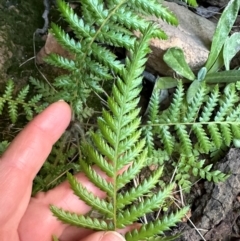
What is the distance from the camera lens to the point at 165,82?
8.53ft

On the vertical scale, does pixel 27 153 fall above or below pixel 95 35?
below

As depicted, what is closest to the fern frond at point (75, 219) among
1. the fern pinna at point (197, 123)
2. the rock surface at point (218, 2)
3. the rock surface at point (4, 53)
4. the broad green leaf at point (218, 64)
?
the fern pinna at point (197, 123)

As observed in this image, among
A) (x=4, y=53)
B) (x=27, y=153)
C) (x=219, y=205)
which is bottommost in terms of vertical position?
(x=219, y=205)

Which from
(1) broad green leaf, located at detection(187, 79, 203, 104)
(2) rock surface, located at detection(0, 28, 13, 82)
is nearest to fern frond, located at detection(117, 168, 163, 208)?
(1) broad green leaf, located at detection(187, 79, 203, 104)

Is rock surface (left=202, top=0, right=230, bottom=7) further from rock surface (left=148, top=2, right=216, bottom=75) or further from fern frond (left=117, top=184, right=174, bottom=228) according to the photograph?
fern frond (left=117, top=184, right=174, bottom=228)

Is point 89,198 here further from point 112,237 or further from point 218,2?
point 218,2

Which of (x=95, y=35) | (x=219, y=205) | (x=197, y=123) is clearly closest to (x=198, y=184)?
(x=219, y=205)

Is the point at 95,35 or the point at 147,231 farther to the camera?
the point at 95,35

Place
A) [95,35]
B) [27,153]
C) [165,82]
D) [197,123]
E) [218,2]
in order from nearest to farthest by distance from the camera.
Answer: [27,153] → [95,35] → [197,123] → [165,82] → [218,2]

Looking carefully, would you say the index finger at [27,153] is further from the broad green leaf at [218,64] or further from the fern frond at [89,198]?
the broad green leaf at [218,64]

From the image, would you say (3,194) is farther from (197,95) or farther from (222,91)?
(222,91)

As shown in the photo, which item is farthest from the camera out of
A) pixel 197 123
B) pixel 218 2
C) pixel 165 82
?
pixel 218 2

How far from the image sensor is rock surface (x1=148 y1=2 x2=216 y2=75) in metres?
2.57

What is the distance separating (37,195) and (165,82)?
975mm
